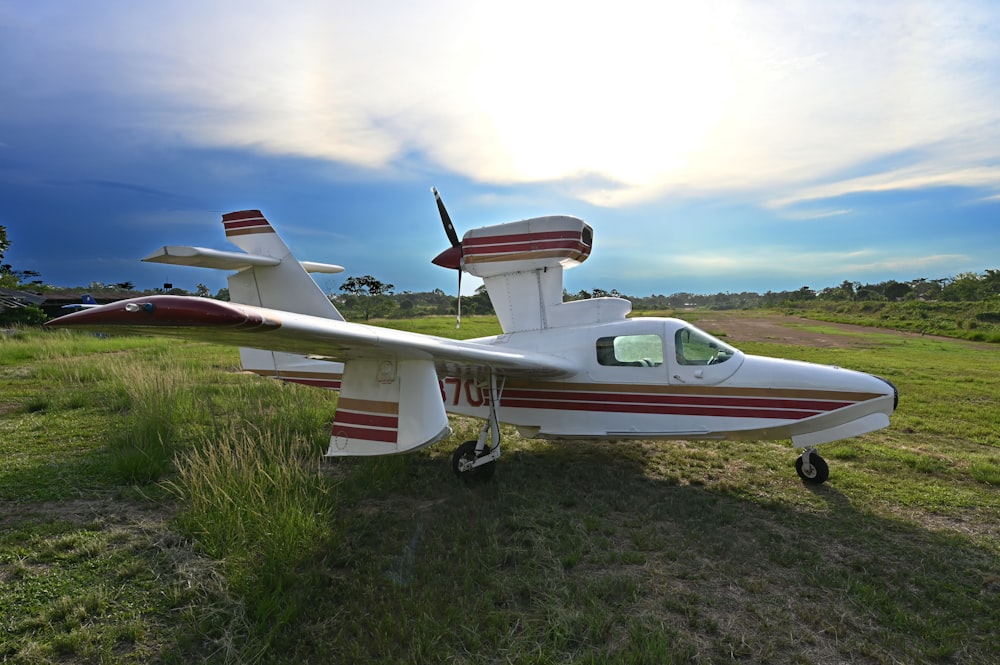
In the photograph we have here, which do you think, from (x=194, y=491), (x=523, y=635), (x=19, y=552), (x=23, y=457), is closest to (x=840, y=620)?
(x=523, y=635)

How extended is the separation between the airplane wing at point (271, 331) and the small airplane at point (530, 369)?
2 cm

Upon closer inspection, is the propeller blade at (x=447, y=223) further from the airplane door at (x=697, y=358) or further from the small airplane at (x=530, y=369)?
the airplane door at (x=697, y=358)

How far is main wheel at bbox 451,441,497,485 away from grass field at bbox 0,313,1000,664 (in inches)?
11.9

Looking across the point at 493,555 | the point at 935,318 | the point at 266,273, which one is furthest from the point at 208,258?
the point at 935,318

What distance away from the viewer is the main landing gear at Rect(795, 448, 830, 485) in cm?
608

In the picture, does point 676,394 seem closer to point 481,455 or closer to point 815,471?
point 815,471

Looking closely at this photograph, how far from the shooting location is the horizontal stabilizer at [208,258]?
5.30 metres

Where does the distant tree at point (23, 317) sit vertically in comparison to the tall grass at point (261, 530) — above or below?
above

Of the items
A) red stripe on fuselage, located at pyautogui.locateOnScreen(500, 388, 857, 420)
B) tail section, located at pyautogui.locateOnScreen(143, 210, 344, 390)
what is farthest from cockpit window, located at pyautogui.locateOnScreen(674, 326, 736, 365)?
tail section, located at pyautogui.locateOnScreen(143, 210, 344, 390)

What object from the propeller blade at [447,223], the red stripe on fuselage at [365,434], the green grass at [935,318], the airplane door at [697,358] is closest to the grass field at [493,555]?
the red stripe on fuselage at [365,434]

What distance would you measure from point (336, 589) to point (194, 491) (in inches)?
75.3

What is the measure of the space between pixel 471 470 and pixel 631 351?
261cm

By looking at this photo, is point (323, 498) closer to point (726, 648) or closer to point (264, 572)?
point (264, 572)

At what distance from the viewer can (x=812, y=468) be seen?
242 inches
